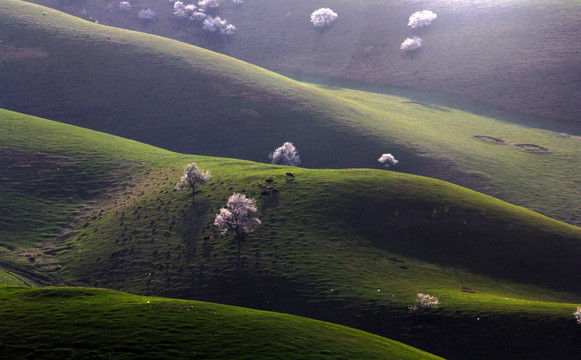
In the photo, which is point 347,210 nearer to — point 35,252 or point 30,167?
point 35,252

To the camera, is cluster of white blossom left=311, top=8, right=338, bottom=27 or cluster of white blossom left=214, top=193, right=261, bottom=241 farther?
cluster of white blossom left=311, top=8, right=338, bottom=27

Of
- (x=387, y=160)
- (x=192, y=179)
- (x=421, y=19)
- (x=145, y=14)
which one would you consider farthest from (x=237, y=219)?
(x=145, y=14)

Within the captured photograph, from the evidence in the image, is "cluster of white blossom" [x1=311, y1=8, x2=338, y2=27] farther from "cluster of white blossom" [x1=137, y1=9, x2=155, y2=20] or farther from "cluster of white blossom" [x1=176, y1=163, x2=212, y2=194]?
"cluster of white blossom" [x1=176, y1=163, x2=212, y2=194]

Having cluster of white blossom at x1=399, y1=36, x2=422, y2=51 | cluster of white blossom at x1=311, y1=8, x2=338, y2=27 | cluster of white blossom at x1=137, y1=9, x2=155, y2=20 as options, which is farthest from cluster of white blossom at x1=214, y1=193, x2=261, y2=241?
cluster of white blossom at x1=137, y1=9, x2=155, y2=20

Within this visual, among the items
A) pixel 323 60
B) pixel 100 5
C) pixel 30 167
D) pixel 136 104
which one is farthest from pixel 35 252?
pixel 100 5

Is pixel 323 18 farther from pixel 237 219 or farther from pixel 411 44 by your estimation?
pixel 237 219

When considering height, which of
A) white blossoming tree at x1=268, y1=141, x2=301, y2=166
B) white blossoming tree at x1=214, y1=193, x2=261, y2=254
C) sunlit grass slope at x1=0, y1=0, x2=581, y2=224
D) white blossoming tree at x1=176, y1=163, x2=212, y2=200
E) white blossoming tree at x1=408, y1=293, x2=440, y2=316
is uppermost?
sunlit grass slope at x1=0, y1=0, x2=581, y2=224

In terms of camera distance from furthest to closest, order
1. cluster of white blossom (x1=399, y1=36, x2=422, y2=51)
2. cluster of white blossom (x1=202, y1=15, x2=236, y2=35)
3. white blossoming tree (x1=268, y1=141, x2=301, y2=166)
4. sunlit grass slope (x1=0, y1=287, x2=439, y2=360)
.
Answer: cluster of white blossom (x1=202, y1=15, x2=236, y2=35) → cluster of white blossom (x1=399, y1=36, x2=422, y2=51) → white blossoming tree (x1=268, y1=141, x2=301, y2=166) → sunlit grass slope (x1=0, y1=287, x2=439, y2=360)
